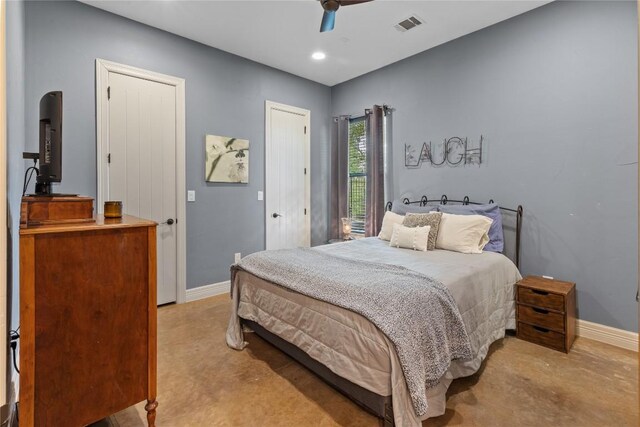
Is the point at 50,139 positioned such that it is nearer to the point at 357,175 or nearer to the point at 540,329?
the point at 540,329

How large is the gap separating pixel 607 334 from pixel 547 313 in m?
0.59

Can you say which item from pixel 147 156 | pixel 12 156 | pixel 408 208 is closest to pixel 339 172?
pixel 408 208

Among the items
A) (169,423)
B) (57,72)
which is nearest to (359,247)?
(169,423)

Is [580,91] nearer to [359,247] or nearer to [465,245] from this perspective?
[465,245]

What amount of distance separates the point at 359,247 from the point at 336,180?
192 cm

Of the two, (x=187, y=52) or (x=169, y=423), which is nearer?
(x=169, y=423)

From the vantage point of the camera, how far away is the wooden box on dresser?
1.13m

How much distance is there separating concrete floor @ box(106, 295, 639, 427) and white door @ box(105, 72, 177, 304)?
1105 millimetres

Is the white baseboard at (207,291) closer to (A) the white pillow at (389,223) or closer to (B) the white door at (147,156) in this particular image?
(B) the white door at (147,156)

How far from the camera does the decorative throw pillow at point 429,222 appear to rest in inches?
115

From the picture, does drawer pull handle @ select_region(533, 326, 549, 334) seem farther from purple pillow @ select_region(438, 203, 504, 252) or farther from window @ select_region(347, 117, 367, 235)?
window @ select_region(347, 117, 367, 235)

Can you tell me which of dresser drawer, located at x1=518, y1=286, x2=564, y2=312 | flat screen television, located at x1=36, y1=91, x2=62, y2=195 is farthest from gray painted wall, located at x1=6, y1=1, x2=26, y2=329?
dresser drawer, located at x1=518, y1=286, x2=564, y2=312

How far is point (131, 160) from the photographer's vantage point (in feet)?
10.2

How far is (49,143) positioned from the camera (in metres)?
1.52
